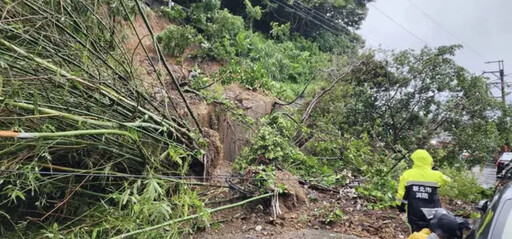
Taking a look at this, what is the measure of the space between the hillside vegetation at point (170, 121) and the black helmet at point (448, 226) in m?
1.95

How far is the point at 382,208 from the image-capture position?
5277 millimetres

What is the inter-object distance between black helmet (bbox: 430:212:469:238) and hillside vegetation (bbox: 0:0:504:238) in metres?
1.95

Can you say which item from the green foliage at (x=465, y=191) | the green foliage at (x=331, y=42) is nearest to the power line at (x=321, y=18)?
the green foliage at (x=331, y=42)

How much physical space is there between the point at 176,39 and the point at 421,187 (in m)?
7.28

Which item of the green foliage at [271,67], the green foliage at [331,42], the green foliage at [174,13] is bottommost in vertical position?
the green foliage at [271,67]

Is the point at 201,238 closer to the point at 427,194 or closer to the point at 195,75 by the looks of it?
the point at 427,194

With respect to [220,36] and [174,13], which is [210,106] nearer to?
[220,36]

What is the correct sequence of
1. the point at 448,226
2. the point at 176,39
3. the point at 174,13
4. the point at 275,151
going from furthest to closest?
the point at 174,13, the point at 176,39, the point at 275,151, the point at 448,226

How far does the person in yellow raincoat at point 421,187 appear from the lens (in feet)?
12.5

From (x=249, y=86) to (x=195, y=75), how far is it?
1904 mm

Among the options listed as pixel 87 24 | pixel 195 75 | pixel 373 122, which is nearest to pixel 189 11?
pixel 195 75

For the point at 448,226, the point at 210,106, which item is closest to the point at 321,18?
the point at 210,106

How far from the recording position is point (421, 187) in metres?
3.84

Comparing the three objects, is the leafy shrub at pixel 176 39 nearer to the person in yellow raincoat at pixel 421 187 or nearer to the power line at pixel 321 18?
the person in yellow raincoat at pixel 421 187
